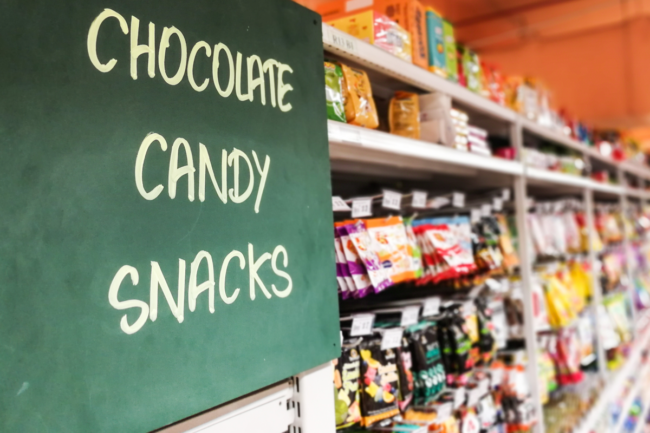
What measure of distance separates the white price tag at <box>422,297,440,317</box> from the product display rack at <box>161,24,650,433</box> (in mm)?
28

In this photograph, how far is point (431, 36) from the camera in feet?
6.12

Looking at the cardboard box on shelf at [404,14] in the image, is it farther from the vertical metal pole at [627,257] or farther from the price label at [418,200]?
the vertical metal pole at [627,257]

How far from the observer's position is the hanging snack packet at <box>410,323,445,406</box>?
1693 mm

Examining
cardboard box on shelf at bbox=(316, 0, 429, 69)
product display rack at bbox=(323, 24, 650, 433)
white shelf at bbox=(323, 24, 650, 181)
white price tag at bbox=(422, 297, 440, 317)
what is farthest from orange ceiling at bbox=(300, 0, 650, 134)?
white price tag at bbox=(422, 297, 440, 317)

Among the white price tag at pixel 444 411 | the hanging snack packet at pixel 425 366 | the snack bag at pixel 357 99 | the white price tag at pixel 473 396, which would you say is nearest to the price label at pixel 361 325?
the hanging snack packet at pixel 425 366

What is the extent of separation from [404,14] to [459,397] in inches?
58.3

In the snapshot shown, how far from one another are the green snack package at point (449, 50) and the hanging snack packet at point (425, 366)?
101 cm

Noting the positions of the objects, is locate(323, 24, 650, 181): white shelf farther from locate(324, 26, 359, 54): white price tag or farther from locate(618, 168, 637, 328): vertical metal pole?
locate(618, 168, 637, 328): vertical metal pole

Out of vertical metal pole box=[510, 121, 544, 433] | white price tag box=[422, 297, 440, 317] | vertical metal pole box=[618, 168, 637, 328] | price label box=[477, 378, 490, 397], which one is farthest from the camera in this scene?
vertical metal pole box=[618, 168, 637, 328]

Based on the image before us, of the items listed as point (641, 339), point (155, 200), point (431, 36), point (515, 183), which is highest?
point (431, 36)

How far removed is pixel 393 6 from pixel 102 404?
1643mm

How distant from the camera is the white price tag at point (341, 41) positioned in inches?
51.8

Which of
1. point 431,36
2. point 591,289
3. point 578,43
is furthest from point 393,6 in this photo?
point 578,43

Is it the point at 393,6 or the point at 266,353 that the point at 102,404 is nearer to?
the point at 266,353
